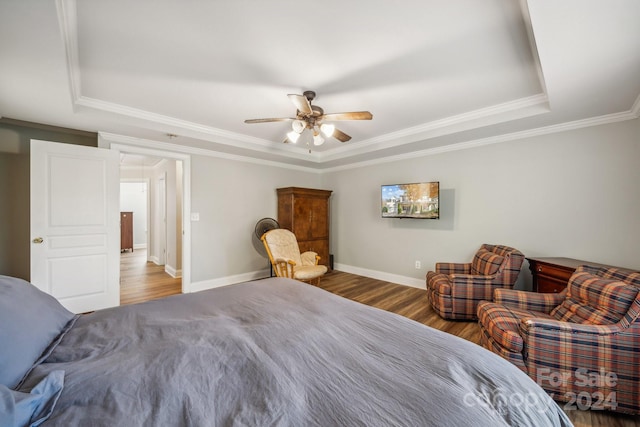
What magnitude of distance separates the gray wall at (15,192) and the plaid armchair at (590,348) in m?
5.24

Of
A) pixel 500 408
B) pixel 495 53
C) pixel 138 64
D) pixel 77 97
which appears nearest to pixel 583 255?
pixel 495 53

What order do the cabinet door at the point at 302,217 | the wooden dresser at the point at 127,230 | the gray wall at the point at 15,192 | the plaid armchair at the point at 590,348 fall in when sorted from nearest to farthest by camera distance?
the plaid armchair at the point at 590,348
the gray wall at the point at 15,192
the cabinet door at the point at 302,217
the wooden dresser at the point at 127,230

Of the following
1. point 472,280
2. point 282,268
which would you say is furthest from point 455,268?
point 282,268

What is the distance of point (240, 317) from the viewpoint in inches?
55.9

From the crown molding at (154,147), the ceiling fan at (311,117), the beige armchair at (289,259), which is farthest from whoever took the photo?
the beige armchair at (289,259)

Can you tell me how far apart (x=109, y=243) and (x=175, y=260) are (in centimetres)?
173

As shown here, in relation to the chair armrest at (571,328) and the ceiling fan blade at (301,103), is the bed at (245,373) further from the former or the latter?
the ceiling fan blade at (301,103)

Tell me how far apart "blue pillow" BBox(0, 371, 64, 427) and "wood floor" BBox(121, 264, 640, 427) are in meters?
2.59

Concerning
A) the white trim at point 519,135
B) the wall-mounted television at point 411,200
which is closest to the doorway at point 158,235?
the wall-mounted television at point 411,200

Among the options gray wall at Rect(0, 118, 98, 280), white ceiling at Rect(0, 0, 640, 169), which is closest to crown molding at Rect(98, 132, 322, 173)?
white ceiling at Rect(0, 0, 640, 169)

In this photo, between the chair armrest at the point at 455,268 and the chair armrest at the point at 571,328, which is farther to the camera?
the chair armrest at the point at 455,268

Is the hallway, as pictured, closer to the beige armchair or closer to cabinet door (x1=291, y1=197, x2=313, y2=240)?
the beige armchair

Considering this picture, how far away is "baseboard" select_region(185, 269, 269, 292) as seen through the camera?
12.7 ft

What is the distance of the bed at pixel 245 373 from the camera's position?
2.35 ft
